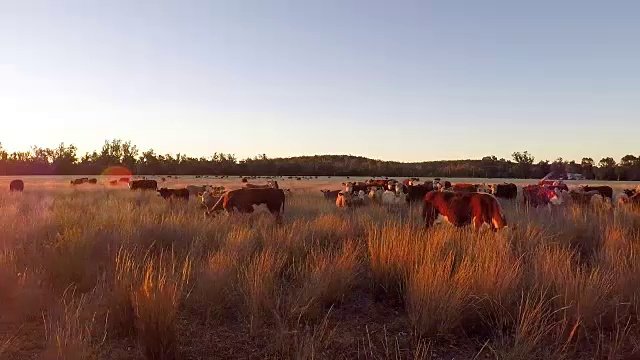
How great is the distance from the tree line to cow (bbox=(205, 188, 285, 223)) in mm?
88310

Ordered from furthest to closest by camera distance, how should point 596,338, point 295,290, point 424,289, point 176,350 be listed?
point 295,290 → point 424,289 → point 596,338 → point 176,350

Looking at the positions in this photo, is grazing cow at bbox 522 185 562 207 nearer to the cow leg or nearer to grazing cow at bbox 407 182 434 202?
grazing cow at bbox 407 182 434 202

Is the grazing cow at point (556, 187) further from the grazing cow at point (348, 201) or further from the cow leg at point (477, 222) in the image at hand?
the cow leg at point (477, 222)

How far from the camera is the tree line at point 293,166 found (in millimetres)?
102438

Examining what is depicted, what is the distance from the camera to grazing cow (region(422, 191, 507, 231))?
11086 mm

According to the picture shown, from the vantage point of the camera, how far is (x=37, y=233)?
393 inches

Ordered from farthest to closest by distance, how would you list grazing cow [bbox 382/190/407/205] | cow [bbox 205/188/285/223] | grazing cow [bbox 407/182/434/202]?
1. grazing cow [bbox 407/182/434/202]
2. grazing cow [bbox 382/190/407/205]
3. cow [bbox 205/188/285/223]

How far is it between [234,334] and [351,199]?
59.6ft

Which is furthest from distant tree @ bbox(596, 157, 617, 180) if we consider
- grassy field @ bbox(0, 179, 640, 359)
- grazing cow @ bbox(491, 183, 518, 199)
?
grassy field @ bbox(0, 179, 640, 359)

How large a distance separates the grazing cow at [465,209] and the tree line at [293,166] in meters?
88.0

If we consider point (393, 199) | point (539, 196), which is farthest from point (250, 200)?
point (539, 196)

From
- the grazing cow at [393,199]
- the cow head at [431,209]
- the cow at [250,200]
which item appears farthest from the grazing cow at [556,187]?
the cow at [250,200]

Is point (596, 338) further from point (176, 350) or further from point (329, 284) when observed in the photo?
point (176, 350)

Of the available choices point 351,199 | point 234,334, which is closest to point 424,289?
point 234,334
